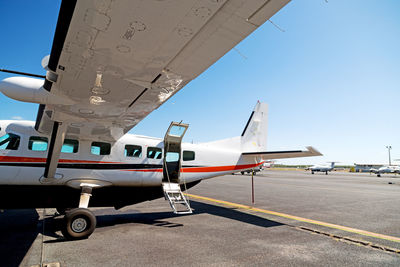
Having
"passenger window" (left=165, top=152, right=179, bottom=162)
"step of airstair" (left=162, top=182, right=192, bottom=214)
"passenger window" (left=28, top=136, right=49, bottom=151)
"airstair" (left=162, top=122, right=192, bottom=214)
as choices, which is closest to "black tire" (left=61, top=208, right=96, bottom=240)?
"passenger window" (left=28, top=136, right=49, bottom=151)

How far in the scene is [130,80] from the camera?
3.68 metres

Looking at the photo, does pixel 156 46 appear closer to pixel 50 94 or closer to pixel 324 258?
pixel 50 94

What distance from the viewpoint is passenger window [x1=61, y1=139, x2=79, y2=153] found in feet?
22.5

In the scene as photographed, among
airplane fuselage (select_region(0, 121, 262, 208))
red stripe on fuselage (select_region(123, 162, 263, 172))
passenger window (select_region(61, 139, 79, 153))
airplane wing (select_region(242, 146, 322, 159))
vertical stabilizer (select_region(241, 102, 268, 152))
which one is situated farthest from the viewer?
vertical stabilizer (select_region(241, 102, 268, 152))

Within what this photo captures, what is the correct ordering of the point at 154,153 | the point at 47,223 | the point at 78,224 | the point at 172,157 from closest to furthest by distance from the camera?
the point at 78,224 < the point at 47,223 < the point at 154,153 < the point at 172,157

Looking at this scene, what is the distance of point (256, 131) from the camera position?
11797 mm

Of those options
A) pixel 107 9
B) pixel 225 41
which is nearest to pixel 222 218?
pixel 225 41

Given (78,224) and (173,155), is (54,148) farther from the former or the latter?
(173,155)

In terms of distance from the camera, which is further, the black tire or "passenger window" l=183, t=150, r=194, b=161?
"passenger window" l=183, t=150, r=194, b=161

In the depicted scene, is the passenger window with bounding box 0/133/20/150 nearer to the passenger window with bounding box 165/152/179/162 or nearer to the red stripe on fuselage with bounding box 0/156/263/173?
the red stripe on fuselage with bounding box 0/156/263/173

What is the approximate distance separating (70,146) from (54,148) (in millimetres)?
1398

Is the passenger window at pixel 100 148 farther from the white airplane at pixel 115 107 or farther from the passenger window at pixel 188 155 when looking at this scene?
the passenger window at pixel 188 155

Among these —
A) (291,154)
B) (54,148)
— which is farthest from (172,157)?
(291,154)

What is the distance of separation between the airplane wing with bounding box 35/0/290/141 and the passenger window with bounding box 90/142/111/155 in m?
3.03
